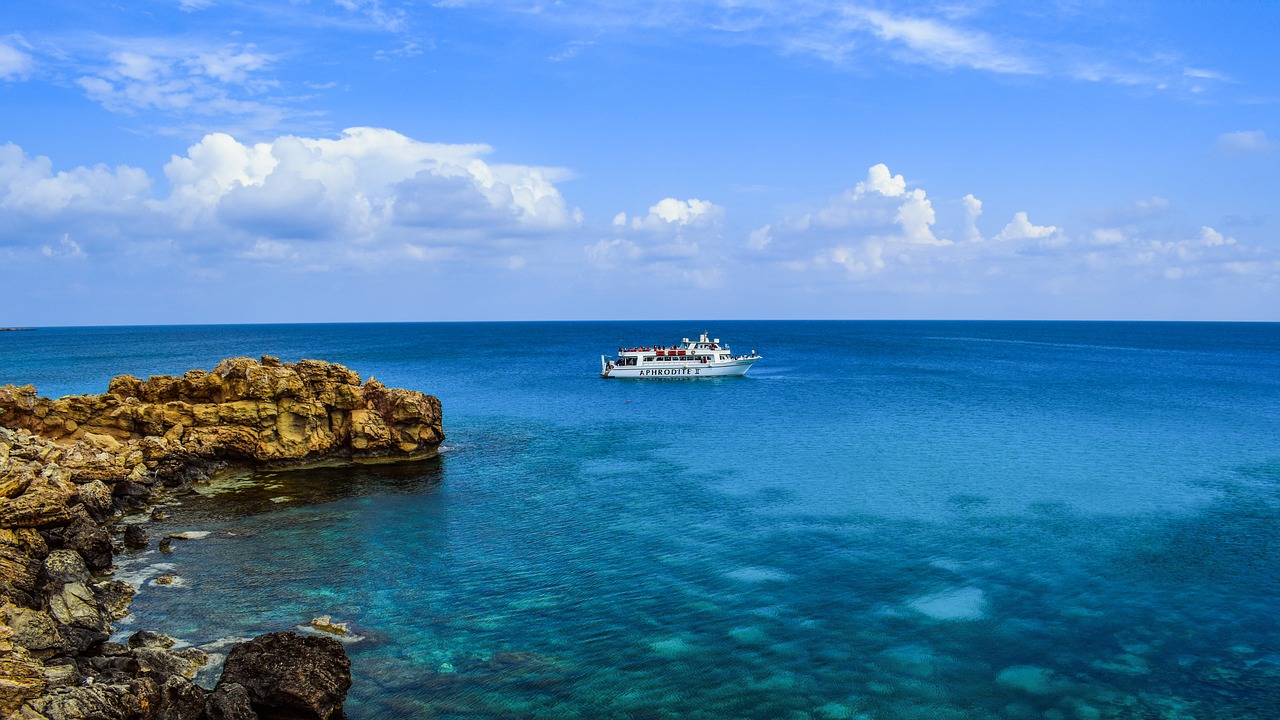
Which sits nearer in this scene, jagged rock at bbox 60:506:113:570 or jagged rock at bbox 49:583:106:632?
jagged rock at bbox 49:583:106:632

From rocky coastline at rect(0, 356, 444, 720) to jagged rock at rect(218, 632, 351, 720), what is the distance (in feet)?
0.12

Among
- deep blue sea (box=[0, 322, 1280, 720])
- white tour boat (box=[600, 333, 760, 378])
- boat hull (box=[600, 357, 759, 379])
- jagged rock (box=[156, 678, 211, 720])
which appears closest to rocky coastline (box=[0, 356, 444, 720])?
jagged rock (box=[156, 678, 211, 720])

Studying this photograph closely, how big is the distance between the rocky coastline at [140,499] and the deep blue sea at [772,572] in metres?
1.71

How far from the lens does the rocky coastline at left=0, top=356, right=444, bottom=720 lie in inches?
709

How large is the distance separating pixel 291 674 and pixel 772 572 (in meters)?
18.0

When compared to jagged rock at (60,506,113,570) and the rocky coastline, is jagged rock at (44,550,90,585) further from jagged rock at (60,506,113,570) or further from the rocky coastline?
jagged rock at (60,506,113,570)

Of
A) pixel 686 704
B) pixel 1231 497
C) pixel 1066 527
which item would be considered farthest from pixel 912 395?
pixel 686 704

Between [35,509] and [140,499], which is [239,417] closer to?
[140,499]

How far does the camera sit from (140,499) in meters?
37.8

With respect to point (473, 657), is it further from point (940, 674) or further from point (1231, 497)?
point (1231, 497)

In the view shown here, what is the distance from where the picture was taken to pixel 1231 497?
40656 mm

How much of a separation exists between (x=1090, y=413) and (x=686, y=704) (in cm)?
6634

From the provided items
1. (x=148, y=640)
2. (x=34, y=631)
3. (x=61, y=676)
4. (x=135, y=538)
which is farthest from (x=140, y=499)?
(x=61, y=676)

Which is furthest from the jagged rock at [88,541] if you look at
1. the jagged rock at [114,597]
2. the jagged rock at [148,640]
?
the jagged rock at [148,640]
